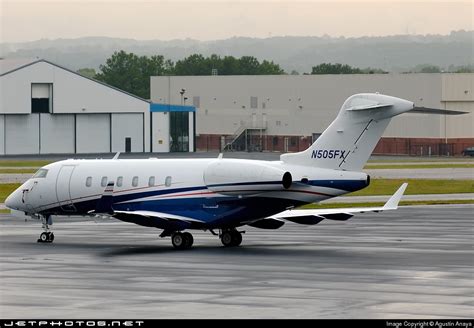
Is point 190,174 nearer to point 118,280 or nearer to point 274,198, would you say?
point 274,198

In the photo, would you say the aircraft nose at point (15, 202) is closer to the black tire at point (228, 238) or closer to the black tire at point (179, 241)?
the black tire at point (179, 241)

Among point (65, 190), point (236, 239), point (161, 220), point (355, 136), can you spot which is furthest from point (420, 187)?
point (161, 220)


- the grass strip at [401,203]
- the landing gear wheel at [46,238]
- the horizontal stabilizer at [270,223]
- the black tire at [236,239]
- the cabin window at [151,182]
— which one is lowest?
the grass strip at [401,203]

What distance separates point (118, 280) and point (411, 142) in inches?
3992

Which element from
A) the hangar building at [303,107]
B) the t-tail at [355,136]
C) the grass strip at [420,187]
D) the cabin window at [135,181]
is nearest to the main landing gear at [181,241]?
the cabin window at [135,181]

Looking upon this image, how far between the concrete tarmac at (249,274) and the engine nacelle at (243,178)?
2.01m

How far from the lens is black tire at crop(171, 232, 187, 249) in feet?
125

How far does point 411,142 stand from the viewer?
128250 millimetres

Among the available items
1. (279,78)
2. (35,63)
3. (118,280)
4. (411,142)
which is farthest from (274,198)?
(279,78)

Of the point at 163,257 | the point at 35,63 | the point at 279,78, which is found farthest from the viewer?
the point at 279,78

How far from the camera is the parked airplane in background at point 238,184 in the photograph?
36.5m

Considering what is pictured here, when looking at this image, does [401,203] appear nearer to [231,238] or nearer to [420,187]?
[420,187]

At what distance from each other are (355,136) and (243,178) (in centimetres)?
376

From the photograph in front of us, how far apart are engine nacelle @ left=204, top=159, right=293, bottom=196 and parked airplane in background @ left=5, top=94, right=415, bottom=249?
31mm
